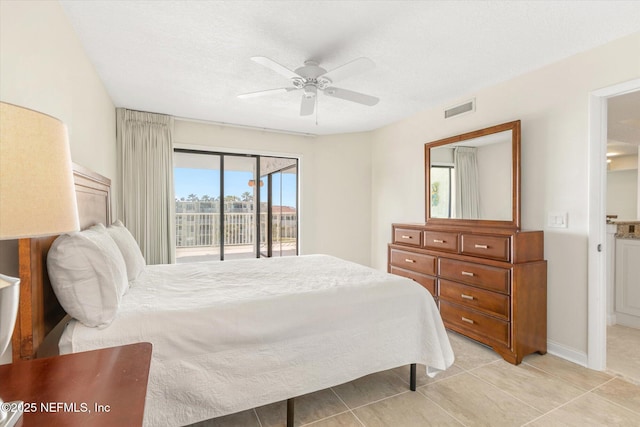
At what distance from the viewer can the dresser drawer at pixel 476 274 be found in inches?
97.7

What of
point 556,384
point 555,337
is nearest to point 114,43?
point 556,384

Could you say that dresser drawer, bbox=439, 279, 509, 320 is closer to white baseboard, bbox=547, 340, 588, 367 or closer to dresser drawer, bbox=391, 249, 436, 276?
dresser drawer, bbox=391, 249, 436, 276

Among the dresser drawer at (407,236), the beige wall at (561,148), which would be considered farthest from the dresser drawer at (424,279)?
the beige wall at (561,148)

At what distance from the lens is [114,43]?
219 centimetres

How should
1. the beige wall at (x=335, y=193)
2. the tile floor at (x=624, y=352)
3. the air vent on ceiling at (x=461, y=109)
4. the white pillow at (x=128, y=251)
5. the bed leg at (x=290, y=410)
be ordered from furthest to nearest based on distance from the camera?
the beige wall at (x=335, y=193), the air vent on ceiling at (x=461, y=109), the tile floor at (x=624, y=352), the white pillow at (x=128, y=251), the bed leg at (x=290, y=410)

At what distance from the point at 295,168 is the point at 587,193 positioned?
141 inches

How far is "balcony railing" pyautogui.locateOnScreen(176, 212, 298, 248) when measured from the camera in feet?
14.0

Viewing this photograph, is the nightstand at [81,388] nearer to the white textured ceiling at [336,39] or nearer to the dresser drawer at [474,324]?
the white textured ceiling at [336,39]

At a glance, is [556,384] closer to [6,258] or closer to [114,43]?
[6,258]

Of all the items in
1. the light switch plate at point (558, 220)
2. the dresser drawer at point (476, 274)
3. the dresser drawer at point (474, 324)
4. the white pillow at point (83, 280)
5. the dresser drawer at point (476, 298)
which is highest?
the light switch plate at point (558, 220)

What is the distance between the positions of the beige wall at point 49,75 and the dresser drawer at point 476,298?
120 inches

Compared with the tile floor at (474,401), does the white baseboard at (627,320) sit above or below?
above

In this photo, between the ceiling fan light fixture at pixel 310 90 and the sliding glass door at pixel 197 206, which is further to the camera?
the sliding glass door at pixel 197 206

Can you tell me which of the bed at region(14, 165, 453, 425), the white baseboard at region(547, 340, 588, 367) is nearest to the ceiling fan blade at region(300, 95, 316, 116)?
the bed at region(14, 165, 453, 425)
